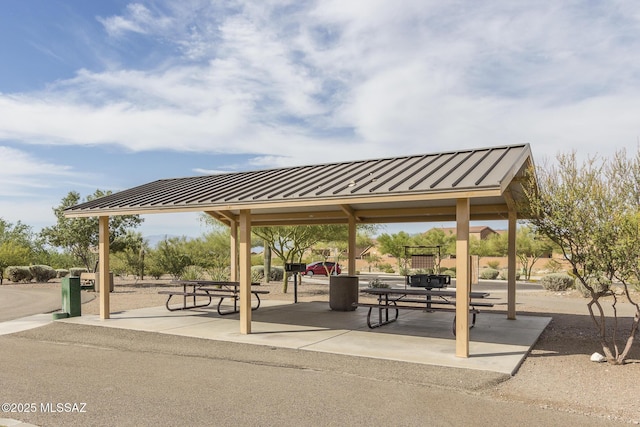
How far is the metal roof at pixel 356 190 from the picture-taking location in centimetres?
830

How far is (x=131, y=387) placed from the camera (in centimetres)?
643

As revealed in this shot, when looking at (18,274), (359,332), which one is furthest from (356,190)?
(18,274)

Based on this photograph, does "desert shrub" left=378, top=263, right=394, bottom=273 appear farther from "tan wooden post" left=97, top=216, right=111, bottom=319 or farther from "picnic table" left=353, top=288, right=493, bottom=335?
"tan wooden post" left=97, top=216, right=111, bottom=319

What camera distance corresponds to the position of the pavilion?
8.07 m

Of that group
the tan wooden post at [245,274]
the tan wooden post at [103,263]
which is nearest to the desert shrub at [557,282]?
the tan wooden post at [245,274]

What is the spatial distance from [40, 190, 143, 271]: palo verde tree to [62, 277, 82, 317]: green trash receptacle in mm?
11147

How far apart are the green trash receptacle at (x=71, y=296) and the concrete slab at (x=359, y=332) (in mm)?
309

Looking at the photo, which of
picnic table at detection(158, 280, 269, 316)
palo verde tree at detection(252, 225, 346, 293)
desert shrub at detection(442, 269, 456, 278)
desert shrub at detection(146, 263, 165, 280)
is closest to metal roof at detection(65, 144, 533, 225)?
picnic table at detection(158, 280, 269, 316)

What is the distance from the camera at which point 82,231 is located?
78.1 ft

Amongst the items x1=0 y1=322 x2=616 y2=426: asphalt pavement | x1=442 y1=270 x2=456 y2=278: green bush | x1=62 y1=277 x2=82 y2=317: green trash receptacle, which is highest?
x1=62 y1=277 x2=82 y2=317: green trash receptacle

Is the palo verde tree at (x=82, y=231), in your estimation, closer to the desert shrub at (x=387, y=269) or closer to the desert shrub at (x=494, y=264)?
the desert shrub at (x=387, y=269)

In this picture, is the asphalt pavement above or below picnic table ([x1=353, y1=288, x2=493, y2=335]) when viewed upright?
below

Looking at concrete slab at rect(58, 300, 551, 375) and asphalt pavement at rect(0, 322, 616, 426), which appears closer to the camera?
asphalt pavement at rect(0, 322, 616, 426)

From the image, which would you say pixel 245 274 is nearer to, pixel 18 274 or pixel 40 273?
pixel 18 274
